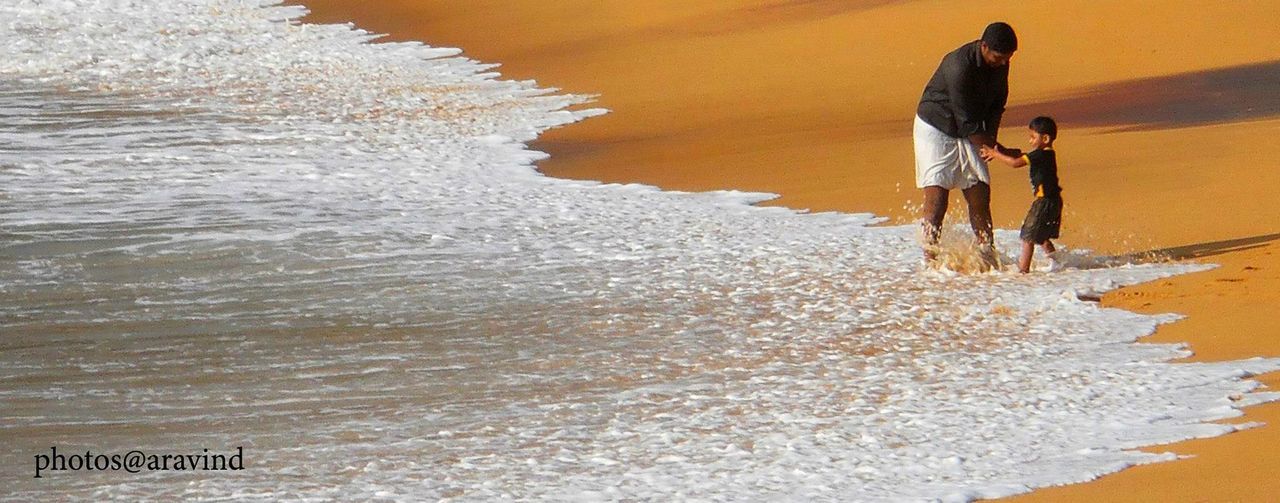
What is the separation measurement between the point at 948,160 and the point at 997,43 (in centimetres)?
73

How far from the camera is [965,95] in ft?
28.3

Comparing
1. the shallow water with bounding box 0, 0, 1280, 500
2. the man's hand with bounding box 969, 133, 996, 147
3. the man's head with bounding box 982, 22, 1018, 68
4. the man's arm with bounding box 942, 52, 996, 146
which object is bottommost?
the shallow water with bounding box 0, 0, 1280, 500

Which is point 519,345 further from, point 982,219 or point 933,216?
point 982,219

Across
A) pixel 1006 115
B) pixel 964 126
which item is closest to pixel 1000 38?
pixel 964 126

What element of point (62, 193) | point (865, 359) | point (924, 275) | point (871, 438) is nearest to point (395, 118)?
point (62, 193)

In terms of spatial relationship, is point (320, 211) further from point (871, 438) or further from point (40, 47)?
point (40, 47)

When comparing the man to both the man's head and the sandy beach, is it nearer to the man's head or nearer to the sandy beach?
the man's head

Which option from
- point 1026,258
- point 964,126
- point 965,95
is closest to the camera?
point 965,95

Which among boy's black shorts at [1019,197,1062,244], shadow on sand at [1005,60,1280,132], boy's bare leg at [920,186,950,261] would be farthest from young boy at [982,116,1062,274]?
shadow on sand at [1005,60,1280,132]

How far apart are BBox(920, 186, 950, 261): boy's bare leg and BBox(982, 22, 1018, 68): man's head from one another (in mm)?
791

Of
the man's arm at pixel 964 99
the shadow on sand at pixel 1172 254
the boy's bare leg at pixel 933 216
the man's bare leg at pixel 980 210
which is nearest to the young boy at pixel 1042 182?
the man's arm at pixel 964 99

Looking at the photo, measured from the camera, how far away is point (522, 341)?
787 cm

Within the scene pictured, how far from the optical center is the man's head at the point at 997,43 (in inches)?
332

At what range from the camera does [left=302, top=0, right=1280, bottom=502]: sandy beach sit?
8320mm
